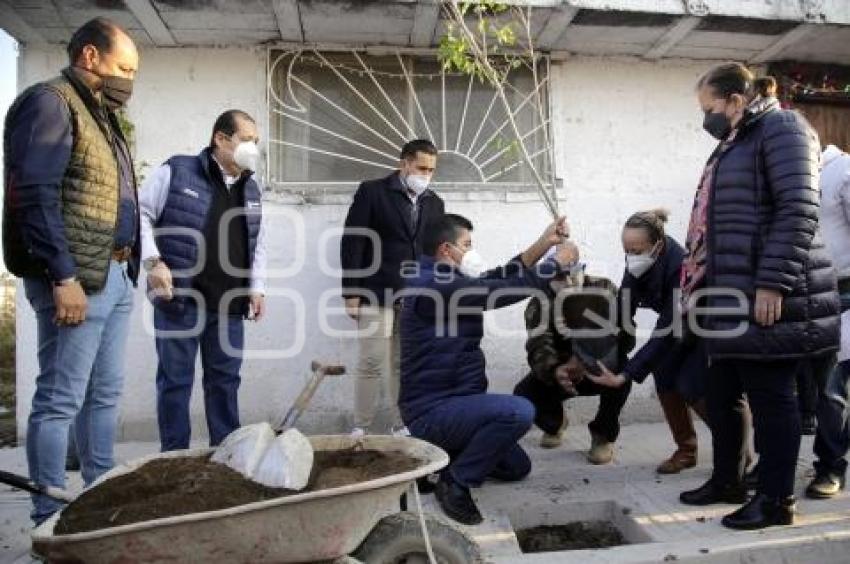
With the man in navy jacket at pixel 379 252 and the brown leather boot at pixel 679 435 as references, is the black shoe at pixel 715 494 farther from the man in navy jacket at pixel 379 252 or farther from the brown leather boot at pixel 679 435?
the man in navy jacket at pixel 379 252

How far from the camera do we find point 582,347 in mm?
4199

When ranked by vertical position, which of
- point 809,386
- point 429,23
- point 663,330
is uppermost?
point 429,23

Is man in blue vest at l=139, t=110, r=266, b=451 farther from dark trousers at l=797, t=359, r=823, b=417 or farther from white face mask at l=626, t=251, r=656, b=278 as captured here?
dark trousers at l=797, t=359, r=823, b=417

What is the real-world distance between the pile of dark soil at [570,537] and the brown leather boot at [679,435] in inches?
29.1

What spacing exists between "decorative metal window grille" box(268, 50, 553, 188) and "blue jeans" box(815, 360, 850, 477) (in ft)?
8.51

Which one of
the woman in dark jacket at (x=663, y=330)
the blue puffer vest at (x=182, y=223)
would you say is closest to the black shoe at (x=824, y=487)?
the woman in dark jacket at (x=663, y=330)

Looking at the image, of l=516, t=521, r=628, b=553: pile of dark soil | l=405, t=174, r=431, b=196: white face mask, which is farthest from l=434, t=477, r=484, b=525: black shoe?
l=405, t=174, r=431, b=196: white face mask

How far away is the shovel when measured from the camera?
7.30 ft

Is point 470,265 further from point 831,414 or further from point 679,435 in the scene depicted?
point 831,414

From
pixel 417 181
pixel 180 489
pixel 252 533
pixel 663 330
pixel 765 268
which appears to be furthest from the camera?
pixel 417 181

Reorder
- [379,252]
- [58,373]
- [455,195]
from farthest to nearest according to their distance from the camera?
[455,195]
[379,252]
[58,373]

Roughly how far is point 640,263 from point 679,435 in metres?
1.09

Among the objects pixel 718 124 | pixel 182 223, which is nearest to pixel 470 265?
pixel 718 124

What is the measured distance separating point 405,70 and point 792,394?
3.61 meters
